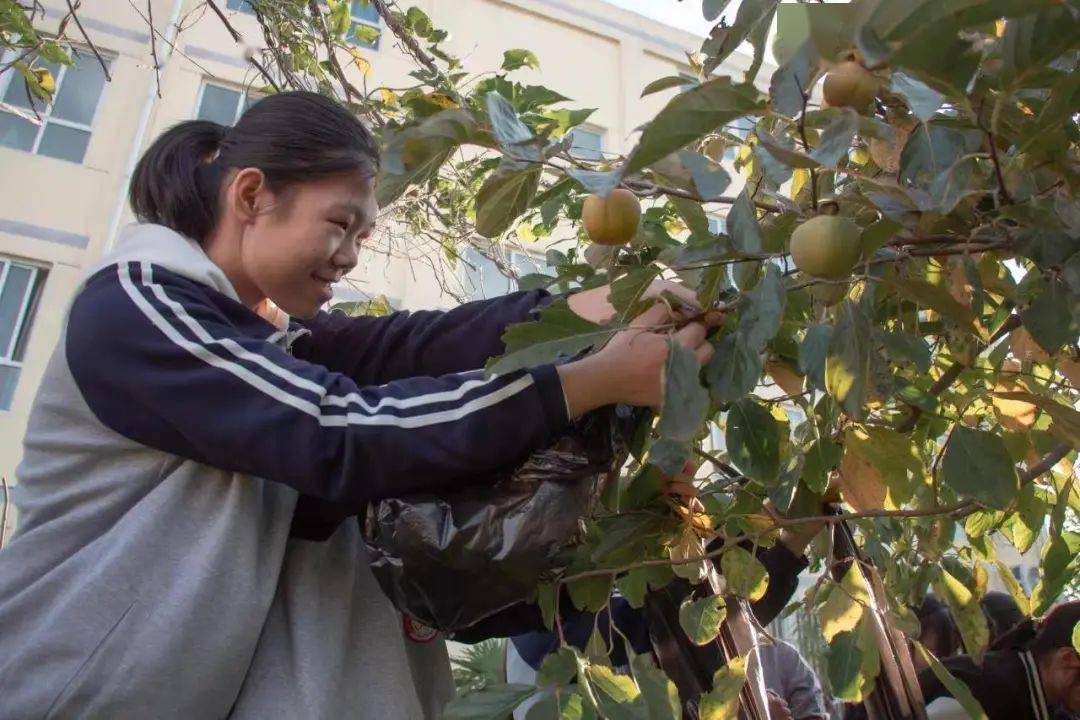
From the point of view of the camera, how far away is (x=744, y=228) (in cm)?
80

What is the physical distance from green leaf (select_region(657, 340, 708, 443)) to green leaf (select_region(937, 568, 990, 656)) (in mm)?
676

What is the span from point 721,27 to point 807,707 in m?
2.22

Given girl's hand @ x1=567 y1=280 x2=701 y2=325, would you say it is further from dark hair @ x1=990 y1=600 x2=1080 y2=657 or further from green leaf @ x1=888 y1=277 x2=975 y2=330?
dark hair @ x1=990 y1=600 x2=1080 y2=657

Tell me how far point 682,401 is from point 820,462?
39 centimetres

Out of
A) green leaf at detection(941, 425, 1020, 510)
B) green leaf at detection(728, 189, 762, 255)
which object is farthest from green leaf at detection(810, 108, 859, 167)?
green leaf at detection(941, 425, 1020, 510)

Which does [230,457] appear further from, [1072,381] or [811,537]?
[1072,381]

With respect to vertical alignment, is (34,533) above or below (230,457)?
below

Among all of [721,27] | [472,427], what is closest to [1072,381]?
[721,27]

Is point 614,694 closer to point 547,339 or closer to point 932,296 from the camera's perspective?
point 547,339

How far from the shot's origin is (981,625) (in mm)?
1280

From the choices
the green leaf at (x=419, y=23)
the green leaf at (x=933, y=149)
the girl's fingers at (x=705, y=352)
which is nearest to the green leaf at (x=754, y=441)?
the girl's fingers at (x=705, y=352)

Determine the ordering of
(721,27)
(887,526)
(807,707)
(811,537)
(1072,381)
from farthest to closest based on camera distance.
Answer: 1. (807,707)
2. (887,526)
3. (811,537)
4. (1072,381)
5. (721,27)

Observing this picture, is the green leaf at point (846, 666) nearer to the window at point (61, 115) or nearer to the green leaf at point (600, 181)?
the green leaf at point (600, 181)

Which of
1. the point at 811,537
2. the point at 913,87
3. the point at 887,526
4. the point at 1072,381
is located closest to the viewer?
the point at 913,87
